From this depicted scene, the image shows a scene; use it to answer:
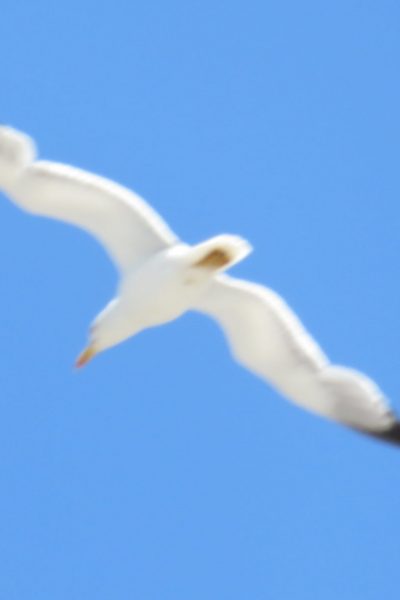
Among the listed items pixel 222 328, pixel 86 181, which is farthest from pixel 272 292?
pixel 86 181

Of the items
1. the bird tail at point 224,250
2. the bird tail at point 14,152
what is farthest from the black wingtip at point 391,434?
the bird tail at point 14,152

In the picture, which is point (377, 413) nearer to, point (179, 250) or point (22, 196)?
point (179, 250)

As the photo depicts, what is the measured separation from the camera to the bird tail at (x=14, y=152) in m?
10.9

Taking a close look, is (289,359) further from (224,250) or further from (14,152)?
(14,152)

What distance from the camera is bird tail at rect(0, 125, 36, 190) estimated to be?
1087 cm

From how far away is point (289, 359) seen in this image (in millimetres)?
11539

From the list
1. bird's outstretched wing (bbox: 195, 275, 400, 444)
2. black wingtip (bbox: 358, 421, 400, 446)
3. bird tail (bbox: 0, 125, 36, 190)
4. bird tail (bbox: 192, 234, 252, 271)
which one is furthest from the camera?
black wingtip (bbox: 358, 421, 400, 446)

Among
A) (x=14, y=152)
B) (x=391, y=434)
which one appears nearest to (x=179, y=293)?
(x=14, y=152)

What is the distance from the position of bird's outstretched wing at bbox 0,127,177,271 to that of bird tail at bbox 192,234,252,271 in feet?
1.46

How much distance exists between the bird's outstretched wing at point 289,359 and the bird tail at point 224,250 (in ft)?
1.93

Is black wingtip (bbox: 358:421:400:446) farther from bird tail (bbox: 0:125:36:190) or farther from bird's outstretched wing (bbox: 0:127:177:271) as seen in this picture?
bird tail (bbox: 0:125:36:190)

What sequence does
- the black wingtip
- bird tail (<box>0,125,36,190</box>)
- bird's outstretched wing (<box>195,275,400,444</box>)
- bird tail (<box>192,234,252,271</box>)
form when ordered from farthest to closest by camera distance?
the black wingtip → bird's outstretched wing (<box>195,275,400,444</box>) → bird tail (<box>0,125,36,190</box>) → bird tail (<box>192,234,252,271</box>)

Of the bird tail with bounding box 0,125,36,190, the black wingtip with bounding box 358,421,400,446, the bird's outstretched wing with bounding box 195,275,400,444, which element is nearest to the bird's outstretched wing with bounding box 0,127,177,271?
the bird tail with bounding box 0,125,36,190

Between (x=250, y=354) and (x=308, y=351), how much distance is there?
0.31m
